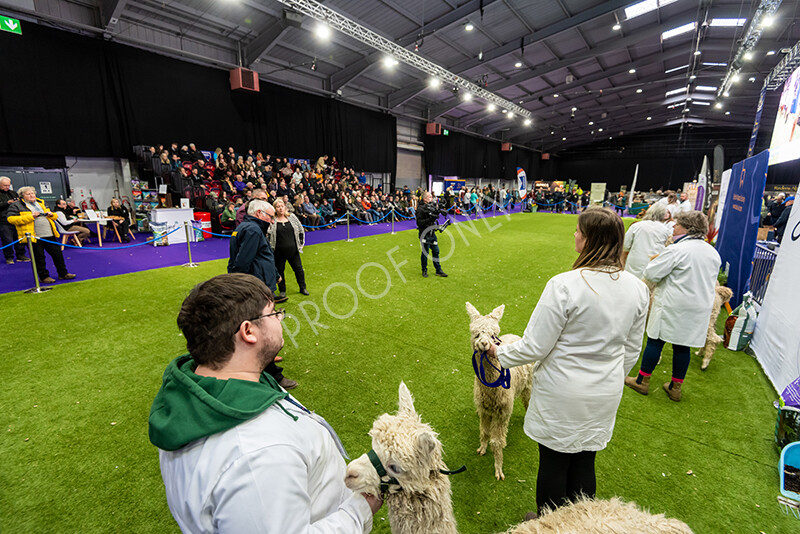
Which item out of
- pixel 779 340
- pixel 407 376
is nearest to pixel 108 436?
pixel 407 376

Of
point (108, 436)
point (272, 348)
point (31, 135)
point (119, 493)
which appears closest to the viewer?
point (272, 348)

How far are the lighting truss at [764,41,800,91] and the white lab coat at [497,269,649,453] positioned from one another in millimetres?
13077

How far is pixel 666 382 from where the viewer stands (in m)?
3.35

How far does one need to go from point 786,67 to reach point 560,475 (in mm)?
14664

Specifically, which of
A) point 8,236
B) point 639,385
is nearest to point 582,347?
point 639,385

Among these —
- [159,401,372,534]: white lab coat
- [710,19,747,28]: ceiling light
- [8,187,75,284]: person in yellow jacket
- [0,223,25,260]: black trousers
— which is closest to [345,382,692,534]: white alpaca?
[159,401,372,534]: white lab coat

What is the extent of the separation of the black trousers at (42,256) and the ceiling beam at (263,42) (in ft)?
26.9

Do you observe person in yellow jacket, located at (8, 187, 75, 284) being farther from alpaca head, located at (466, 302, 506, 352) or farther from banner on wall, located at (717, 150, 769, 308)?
banner on wall, located at (717, 150, 769, 308)

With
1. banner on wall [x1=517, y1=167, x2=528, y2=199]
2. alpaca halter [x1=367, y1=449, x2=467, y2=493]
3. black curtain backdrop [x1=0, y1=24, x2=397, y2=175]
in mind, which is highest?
black curtain backdrop [x1=0, y1=24, x2=397, y2=175]

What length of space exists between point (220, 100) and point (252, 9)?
3.36 metres

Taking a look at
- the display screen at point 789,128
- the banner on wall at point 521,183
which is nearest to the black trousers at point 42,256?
the display screen at point 789,128

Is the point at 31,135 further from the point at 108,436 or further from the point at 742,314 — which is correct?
the point at 742,314

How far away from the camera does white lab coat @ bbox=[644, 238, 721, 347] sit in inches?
108

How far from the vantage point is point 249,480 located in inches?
27.4
